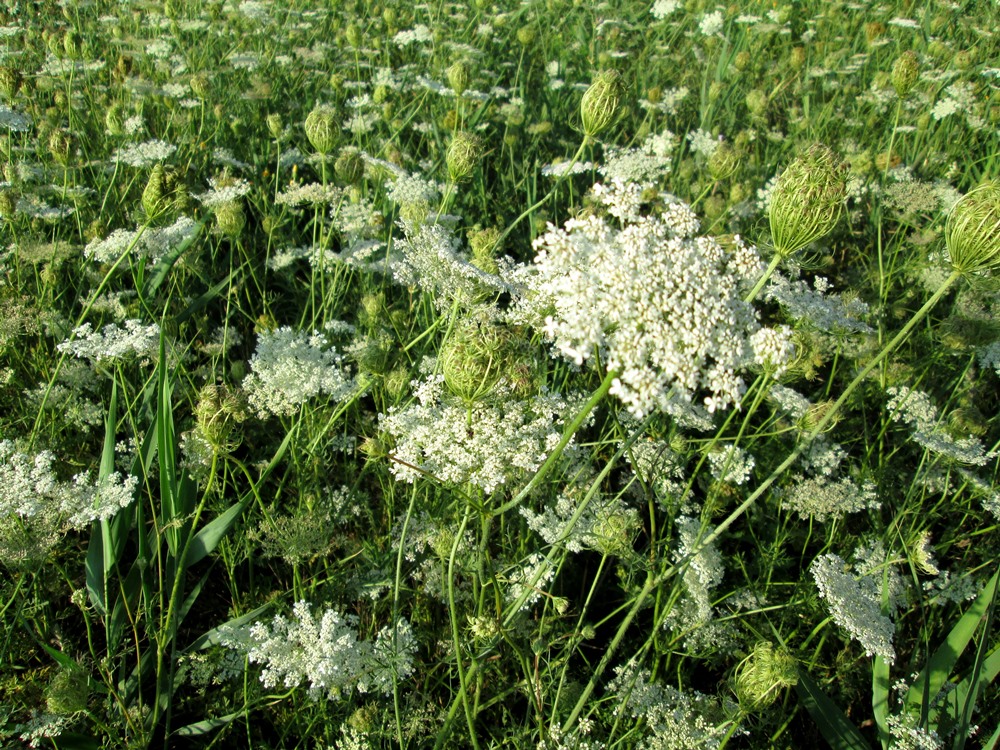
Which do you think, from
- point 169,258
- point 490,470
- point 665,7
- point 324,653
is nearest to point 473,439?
point 490,470

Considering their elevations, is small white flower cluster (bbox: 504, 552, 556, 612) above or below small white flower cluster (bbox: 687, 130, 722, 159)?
below

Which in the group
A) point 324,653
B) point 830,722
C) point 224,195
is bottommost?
point 830,722

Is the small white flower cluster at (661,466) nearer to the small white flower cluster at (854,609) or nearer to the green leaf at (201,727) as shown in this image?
the small white flower cluster at (854,609)

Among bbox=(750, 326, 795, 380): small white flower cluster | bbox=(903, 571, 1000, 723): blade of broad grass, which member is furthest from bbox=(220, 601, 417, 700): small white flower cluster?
bbox=(903, 571, 1000, 723): blade of broad grass

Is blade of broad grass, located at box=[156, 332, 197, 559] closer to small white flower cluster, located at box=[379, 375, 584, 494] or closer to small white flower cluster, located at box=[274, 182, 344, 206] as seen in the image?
small white flower cluster, located at box=[379, 375, 584, 494]

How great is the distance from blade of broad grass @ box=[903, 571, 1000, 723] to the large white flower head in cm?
153

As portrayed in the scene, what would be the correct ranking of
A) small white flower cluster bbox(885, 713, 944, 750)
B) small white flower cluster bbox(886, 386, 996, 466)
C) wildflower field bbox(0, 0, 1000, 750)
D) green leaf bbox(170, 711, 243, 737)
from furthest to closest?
small white flower cluster bbox(886, 386, 996, 466)
green leaf bbox(170, 711, 243, 737)
small white flower cluster bbox(885, 713, 944, 750)
wildflower field bbox(0, 0, 1000, 750)

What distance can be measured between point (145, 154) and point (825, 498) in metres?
3.74

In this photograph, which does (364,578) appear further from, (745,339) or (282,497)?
(745,339)

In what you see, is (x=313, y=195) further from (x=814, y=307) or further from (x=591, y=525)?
(x=814, y=307)

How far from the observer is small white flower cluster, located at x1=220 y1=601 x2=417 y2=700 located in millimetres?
1909

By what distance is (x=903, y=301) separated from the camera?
153 inches

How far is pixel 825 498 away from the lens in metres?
2.64

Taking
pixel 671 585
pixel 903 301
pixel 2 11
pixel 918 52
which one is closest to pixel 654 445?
pixel 671 585
